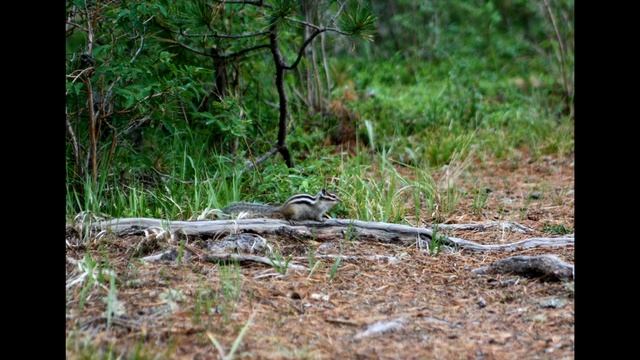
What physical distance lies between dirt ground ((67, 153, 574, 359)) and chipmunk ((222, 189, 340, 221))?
293 mm

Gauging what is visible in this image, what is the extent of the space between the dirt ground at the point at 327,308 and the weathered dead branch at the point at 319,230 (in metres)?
0.08

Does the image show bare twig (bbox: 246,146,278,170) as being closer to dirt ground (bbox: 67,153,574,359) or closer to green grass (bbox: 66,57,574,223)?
green grass (bbox: 66,57,574,223)

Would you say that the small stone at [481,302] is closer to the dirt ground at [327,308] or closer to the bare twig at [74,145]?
the dirt ground at [327,308]

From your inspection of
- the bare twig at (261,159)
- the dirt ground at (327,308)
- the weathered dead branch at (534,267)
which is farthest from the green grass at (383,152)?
the weathered dead branch at (534,267)

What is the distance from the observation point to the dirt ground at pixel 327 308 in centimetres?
304

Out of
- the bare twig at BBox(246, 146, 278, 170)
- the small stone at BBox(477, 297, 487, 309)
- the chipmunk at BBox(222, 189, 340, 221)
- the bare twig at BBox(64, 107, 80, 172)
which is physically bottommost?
the small stone at BBox(477, 297, 487, 309)

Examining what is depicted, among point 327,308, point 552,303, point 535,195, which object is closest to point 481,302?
point 552,303

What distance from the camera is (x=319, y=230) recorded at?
446 centimetres

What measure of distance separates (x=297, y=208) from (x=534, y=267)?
4.26 ft

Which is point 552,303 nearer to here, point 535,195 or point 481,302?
point 481,302

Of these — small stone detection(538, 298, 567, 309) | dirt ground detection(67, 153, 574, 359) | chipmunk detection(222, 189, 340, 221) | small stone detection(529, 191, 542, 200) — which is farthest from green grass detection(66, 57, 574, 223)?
small stone detection(538, 298, 567, 309)

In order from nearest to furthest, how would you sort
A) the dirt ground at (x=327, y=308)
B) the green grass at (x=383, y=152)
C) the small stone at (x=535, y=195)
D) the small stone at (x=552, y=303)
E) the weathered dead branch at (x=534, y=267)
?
the dirt ground at (x=327, y=308) → the small stone at (x=552, y=303) → the weathered dead branch at (x=534, y=267) → the green grass at (x=383, y=152) → the small stone at (x=535, y=195)

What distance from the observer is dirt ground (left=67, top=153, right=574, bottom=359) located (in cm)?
304

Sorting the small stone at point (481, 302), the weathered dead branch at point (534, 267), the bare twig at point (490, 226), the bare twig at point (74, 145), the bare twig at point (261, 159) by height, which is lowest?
the bare twig at point (490, 226)
